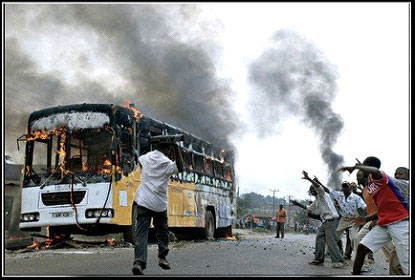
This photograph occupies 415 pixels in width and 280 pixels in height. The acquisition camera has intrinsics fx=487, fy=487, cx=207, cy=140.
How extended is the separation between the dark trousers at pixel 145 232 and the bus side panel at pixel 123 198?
4.07m

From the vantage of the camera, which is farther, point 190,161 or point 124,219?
point 190,161

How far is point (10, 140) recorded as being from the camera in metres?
15.2

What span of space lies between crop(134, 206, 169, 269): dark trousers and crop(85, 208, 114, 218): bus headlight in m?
4.03

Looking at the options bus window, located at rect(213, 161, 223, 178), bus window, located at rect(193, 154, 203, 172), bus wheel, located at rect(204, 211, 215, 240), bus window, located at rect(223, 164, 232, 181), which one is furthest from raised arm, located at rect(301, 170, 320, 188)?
bus window, located at rect(223, 164, 232, 181)

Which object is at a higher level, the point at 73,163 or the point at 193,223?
the point at 73,163

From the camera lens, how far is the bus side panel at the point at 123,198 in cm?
1012

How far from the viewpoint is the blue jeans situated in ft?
26.6

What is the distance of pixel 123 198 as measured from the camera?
10422 millimetres

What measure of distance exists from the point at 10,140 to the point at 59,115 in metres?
5.38

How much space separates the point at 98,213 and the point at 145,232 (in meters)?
4.32

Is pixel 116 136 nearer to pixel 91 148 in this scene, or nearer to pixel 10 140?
pixel 91 148

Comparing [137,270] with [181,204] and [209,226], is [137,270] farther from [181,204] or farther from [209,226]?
[209,226]

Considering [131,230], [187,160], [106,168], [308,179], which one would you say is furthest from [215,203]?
[308,179]

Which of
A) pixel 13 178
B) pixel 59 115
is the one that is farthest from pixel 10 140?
pixel 13 178
